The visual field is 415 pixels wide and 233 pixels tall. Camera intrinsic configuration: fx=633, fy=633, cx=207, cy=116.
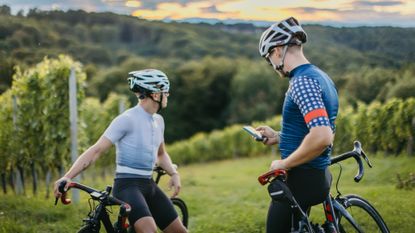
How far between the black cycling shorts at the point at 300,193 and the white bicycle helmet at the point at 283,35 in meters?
0.78

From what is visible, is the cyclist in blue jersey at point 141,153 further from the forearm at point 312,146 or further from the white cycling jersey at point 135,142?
the forearm at point 312,146

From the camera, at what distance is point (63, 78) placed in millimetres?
11273

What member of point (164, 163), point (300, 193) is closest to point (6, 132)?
point (164, 163)

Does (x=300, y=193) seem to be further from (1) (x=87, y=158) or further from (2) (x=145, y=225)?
(1) (x=87, y=158)

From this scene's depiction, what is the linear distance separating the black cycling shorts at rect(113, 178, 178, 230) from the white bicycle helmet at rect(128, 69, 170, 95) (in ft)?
2.31

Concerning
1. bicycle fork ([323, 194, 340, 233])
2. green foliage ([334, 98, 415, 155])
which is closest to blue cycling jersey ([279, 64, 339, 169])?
bicycle fork ([323, 194, 340, 233])

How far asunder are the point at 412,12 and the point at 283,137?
7541 mm

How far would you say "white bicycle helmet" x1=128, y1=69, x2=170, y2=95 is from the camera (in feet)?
16.3

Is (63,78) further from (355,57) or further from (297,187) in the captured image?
(297,187)

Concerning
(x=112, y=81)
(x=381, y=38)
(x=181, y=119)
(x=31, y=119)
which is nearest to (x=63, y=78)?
(x=31, y=119)

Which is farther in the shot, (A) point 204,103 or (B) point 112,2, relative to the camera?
(A) point 204,103

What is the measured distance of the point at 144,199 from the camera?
15.8 ft

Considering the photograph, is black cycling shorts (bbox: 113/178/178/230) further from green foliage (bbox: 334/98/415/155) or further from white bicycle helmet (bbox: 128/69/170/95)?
green foliage (bbox: 334/98/415/155)

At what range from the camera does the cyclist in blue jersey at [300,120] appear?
3572mm
